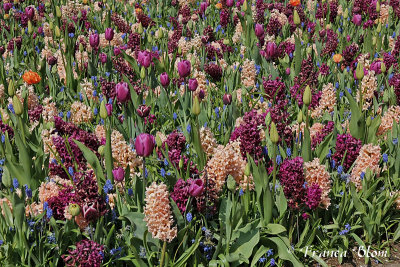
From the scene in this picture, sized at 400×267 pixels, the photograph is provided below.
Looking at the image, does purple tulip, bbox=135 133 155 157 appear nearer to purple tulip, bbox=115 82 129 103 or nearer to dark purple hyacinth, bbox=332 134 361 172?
purple tulip, bbox=115 82 129 103

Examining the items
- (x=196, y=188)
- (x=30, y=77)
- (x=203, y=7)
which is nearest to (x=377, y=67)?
(x=196, y=188)

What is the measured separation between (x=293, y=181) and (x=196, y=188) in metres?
0.53

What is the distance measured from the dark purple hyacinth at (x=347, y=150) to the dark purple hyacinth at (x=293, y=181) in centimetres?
60

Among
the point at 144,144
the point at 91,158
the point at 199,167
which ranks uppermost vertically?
the point at 144,144

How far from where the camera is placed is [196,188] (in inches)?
93.5

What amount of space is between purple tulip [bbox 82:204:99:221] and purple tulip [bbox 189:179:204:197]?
432 millimetres

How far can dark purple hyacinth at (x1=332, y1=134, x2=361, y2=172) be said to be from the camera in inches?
124

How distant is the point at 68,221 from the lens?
2594 mm

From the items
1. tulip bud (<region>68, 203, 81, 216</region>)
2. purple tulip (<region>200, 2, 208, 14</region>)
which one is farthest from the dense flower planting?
purple tulip (<region>200, 2, 208, 14</region>)

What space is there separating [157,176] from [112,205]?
433 mm

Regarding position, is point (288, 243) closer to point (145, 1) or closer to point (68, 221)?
point (68, 221)

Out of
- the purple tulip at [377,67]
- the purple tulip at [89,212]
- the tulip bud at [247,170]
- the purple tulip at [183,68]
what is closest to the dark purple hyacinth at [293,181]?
the tulip bud at [247,170]

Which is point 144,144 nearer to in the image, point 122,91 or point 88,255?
point 88,255

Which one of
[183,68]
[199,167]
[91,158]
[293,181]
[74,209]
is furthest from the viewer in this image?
[183,68]
